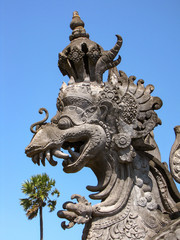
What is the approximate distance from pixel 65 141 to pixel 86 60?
1568 mm

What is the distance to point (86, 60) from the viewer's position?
7.09m

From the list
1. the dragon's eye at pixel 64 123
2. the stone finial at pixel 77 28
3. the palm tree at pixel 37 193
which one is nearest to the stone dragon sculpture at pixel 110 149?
the dragon's eye at pixel 64 123

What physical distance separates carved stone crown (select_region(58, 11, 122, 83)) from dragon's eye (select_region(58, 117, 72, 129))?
2.84 ft

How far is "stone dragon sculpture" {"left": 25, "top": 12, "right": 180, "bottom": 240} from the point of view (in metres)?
6.17

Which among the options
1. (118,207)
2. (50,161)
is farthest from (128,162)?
(50,161)

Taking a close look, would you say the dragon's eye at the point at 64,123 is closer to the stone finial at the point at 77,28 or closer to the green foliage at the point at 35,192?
the stone finial at the point at 77,28

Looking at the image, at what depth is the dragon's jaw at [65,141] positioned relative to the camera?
20.6 feet

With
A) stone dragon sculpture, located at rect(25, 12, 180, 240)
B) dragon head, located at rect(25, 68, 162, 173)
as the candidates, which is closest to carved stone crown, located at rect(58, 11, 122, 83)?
stone dragon sculpture, located at rect(25, 12, 180, 240)

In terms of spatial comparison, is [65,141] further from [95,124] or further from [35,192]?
[35,192]

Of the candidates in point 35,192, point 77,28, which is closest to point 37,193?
point 35,192

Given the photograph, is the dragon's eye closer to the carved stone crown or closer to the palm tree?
the carved stone crown

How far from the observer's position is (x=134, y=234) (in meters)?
6.07

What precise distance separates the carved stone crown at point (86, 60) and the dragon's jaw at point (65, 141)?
1044 millimetres

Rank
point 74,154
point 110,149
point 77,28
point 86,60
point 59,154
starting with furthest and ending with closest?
point 77,28 < point 86,60 < point 110,149 < point 74,154 < point 59,154
